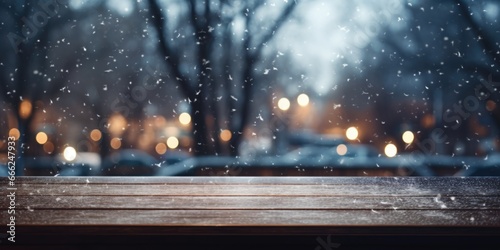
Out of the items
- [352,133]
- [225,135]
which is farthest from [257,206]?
[352,133]

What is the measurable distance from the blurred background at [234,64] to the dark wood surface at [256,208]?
3751 mm

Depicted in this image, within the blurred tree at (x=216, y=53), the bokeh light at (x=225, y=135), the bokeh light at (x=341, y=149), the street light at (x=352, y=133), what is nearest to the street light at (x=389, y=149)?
the bokeh light at (x=341, y=149)

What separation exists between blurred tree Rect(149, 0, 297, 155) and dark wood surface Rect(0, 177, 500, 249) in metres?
4.28

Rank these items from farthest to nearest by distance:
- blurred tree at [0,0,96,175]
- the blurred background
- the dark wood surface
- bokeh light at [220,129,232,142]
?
1. blurred tree at [0,0,96,175]
2. bokeh light at [220,129,232,142]
3. the blurred background
4. the dark wood surface

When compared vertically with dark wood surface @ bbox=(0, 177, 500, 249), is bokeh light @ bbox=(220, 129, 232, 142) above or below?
above

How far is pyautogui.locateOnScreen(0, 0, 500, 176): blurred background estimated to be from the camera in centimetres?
631

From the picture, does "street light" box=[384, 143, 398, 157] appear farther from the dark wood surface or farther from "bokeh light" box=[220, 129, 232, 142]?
the dark wood surface

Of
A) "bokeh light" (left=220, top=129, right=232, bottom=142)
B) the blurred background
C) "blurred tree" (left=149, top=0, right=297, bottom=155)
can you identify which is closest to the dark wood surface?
the blurred background

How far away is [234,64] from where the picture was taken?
22.0ft

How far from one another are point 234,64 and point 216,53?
1.08 ft

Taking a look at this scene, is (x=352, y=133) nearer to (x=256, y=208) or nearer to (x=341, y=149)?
(x=341, y=149)

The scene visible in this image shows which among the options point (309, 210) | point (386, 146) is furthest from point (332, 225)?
point (386, 146)

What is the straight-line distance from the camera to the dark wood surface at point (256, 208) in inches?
47.8
